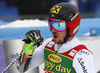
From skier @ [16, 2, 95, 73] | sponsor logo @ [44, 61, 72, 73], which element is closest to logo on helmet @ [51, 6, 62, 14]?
skier @ [16, 2, 95, 73]

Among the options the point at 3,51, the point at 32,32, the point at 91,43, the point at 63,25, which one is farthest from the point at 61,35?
the point at 3,51

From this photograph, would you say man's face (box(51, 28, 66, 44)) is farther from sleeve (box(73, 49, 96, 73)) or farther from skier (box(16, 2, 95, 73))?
sleeve (box(73, 49, 96, 73))

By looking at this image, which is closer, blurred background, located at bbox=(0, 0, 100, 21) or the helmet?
the helmet

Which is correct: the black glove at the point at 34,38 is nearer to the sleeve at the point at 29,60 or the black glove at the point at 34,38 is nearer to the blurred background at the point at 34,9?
the sleeve at the point at 29,60

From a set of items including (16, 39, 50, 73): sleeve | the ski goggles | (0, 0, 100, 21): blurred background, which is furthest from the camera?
(0, 0, 100, 21): blurred background

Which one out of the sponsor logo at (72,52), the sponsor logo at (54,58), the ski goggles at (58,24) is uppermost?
the ski goggles at (58,24)

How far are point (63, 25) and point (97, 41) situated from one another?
799 millimetres

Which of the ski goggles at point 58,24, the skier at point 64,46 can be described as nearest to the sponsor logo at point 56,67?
the skier at point 64,46

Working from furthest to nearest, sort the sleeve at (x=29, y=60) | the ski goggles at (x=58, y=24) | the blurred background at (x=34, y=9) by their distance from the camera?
the blurred background at (x=34, y=9) → the sleeve at (x=29, y=60) → the ski goggles at (x=58, y=24)

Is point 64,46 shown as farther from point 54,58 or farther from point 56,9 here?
point 56,9

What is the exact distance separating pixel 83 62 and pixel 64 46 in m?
0.26

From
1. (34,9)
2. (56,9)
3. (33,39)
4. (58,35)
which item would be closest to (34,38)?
(33,39)

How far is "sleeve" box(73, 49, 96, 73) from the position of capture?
63.1 inches

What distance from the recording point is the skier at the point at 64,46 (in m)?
1.65
